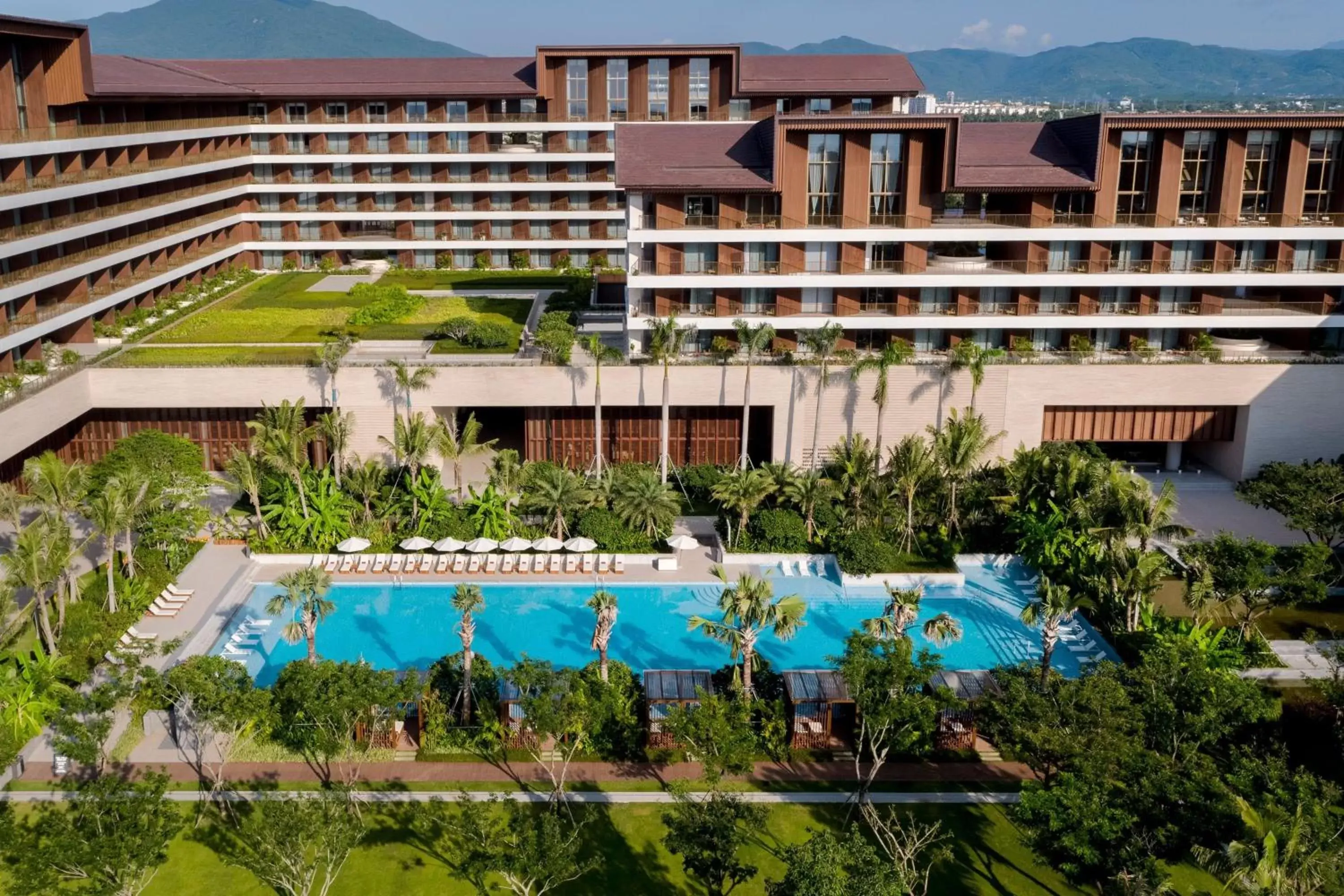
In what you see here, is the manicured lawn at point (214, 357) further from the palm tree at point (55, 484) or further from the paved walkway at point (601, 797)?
the paved walkway at point (601, 797)

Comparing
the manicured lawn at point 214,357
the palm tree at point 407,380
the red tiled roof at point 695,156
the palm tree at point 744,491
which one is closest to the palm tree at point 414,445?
the palm tree at point 407,380

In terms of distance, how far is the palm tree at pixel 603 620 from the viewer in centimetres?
2920

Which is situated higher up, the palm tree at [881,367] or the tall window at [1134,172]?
the tall window at [1134,172]

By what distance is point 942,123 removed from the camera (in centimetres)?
4444

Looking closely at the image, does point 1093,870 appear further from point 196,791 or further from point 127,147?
point 127,147

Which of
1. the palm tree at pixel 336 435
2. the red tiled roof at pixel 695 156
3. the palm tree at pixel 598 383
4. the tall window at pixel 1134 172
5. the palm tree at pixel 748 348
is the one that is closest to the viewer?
the palm tree at pixel 336 435

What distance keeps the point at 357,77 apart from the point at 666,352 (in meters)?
39.8

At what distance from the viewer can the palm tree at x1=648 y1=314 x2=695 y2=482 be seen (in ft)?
143

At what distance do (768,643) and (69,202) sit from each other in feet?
121

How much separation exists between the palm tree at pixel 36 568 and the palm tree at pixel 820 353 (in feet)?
88.8

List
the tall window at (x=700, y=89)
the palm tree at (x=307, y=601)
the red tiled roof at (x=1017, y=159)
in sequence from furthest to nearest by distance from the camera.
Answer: the tall window at (x=700, y=89), the red tiled roof at (x=1017, y=159), the palm tree at (x=307, y=601)

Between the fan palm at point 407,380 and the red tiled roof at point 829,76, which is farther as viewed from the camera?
the red tiled roof at point 829,76

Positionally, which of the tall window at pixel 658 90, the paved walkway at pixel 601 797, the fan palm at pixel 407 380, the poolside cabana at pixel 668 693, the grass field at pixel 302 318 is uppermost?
the tall window at pixel 658 90

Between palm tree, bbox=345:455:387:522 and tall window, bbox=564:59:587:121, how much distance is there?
34989mm
